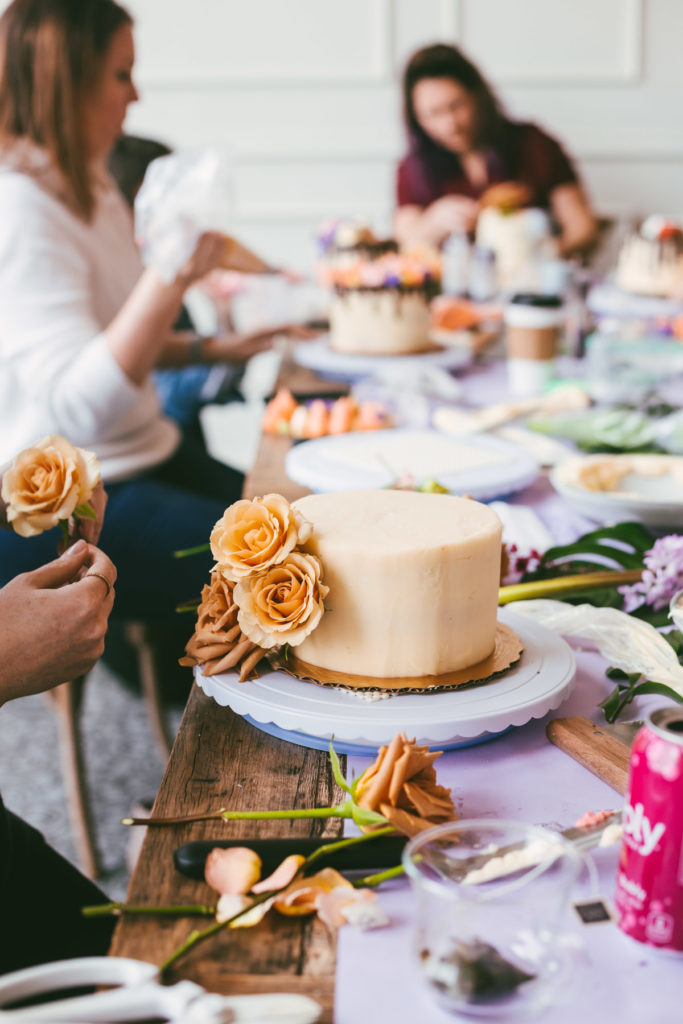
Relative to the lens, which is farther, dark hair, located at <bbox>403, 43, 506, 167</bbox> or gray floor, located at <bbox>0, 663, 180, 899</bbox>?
dark hair, located at <bbox>403, 43, 506, 167</bbox>

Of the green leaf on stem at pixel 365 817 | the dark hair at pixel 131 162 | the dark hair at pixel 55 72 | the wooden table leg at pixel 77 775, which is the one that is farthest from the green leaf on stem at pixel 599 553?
the dark hair at pixel 131 162

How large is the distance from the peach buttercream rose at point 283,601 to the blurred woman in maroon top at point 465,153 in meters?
3.26

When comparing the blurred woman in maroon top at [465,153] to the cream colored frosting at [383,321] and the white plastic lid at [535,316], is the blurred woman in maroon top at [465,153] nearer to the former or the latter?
the cream colored frosting at [383,321]

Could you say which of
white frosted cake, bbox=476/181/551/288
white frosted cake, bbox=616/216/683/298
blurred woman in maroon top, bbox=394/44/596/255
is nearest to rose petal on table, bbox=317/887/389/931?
white frosted cake, bbox=616/216/683/298

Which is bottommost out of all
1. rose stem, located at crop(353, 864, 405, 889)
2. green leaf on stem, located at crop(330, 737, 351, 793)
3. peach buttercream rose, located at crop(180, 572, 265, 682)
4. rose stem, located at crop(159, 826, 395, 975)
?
rose stem, located at crop(353, 864, 405, 889)

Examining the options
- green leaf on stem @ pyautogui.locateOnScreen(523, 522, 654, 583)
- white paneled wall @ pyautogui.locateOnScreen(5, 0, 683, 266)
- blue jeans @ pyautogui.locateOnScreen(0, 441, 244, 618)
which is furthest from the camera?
white paneled wall @ pyautogui.locateOnScreen(5, 0, 683, 266)

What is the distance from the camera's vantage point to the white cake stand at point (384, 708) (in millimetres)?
697

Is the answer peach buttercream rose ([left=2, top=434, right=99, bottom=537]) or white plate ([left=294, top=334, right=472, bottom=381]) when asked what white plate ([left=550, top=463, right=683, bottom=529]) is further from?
white plate ([left=294, top=334, right=472, bottom=381])

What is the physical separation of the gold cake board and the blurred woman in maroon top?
323cm

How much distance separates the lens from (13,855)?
97 cm

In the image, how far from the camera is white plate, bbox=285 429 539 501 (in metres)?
1.28

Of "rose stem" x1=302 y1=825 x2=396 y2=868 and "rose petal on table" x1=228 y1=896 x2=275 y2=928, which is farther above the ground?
"rose stem" x1=302 y1=825 x2=396 y2=868

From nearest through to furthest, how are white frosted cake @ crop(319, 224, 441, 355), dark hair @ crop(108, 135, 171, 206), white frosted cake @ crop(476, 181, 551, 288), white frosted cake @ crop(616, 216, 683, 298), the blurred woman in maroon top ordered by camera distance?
white frosted cake @ crop(319, 224, 441, 355) < dark hair @ crop(108, 135, 171, 206) < white frosted cake @ crop(616, 216, 683, 298) < white frosted cake @ crop(476, 181, 551, 288) < the blurred woman in maroon top

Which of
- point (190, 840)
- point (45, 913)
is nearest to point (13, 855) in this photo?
point (45, 913)
